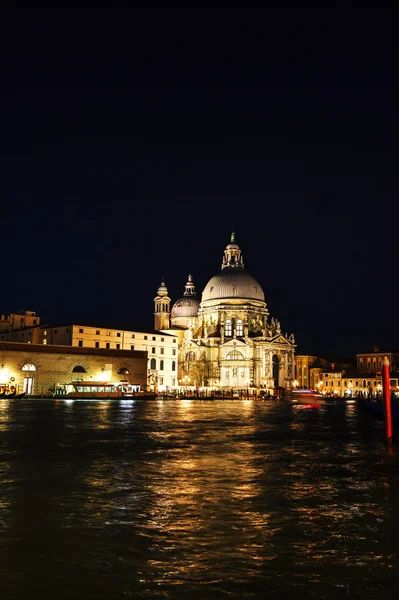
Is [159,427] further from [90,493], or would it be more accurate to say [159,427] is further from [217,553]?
[217,553]

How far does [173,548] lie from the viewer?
7.97m

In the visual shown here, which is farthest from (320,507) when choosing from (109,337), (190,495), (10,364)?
(109,337)

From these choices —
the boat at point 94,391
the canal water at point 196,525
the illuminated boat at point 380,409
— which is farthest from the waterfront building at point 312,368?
the canal water at point 196,525

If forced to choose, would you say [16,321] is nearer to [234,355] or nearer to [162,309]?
[162,309]

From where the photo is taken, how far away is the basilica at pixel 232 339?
328 feet

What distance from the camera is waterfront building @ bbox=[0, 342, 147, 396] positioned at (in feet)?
226

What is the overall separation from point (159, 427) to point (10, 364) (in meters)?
42.8

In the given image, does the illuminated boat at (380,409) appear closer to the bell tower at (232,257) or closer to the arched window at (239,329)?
the arched window at (239,329)

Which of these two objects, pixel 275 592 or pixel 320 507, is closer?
pixel 275 592

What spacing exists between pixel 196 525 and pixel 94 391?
6341 cm

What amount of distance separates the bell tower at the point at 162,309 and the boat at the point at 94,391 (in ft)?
122

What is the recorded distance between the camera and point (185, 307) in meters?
120

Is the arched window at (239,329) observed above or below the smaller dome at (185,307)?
below

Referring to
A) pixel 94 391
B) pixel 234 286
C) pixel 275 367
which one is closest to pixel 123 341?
pixel 94 391
